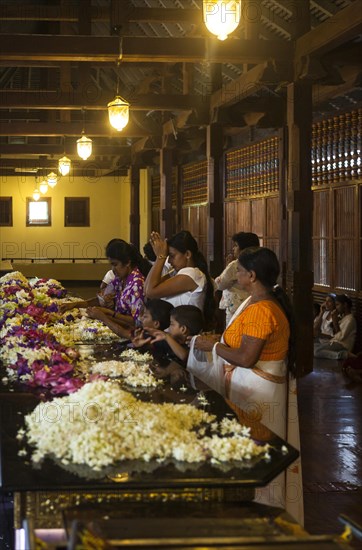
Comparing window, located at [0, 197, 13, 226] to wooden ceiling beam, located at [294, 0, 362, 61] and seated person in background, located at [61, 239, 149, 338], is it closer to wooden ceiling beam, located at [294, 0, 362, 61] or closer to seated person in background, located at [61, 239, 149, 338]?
wooden ceiling beam, located at [294, 0, 362, 61]

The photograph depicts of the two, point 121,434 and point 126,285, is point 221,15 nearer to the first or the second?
point 126,285

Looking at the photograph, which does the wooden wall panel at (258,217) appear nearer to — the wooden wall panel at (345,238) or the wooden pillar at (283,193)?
the wooden pillar at (283,193)

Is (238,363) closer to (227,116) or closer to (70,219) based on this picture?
(227,116)

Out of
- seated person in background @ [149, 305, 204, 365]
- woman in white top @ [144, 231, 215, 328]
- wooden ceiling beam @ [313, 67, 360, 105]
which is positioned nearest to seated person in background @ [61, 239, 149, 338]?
woman in white top @ [144, 231, 215, 328]

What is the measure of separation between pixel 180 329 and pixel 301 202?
15.6 feet

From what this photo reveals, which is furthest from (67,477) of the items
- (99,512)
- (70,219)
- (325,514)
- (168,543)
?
(70,219)

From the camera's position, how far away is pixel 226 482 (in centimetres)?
280

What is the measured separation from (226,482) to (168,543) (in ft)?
2.09

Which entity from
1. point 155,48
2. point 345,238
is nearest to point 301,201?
point 345,238

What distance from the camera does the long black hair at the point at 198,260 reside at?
226 inches

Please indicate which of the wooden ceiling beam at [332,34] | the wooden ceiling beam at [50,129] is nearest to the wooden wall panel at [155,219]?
the wooden ceiling beam at [50,129]

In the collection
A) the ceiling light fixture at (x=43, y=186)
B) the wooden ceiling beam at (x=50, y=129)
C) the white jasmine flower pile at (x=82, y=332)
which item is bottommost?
the white jasmine flower pile at (x=82, y=332)

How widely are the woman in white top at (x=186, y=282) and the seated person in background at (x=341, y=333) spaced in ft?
16.1

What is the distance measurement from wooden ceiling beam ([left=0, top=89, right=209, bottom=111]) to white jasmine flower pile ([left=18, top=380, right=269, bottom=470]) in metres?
8.86
